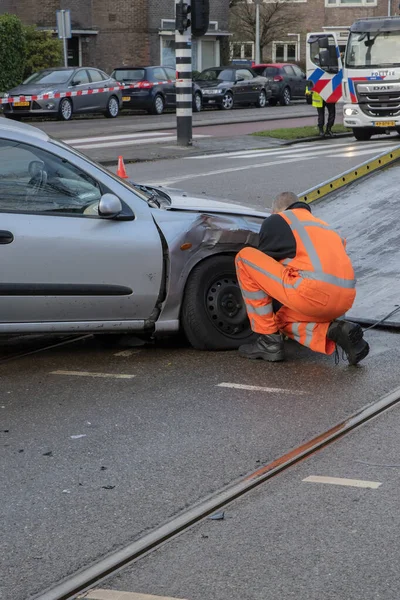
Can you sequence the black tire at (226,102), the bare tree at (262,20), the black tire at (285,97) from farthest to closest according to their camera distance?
1. the bare tree at (262,20)
2. the black tire at (285,97)
3. the black tire at (226,102)

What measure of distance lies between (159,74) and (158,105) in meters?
1.12

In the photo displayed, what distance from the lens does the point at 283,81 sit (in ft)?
139

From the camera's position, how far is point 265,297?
6.77 metres

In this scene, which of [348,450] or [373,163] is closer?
[348,450]

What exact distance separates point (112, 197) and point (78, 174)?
1.03 ft

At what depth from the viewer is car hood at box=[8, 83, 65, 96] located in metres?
30.9

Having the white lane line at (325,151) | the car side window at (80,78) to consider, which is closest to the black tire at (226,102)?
the car side window at (80,78)

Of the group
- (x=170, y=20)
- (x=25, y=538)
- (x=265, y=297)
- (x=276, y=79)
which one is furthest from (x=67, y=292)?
(x=170, y=20)

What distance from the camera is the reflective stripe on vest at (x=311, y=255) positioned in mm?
6613

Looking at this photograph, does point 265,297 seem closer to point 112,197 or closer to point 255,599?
point 112,197

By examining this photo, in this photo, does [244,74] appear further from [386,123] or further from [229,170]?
[229,170]

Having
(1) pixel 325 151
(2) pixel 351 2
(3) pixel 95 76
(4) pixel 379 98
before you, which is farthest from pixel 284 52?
(1) pixel 325 151

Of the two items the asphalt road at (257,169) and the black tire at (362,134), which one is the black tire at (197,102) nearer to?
the black tire at (362,134)

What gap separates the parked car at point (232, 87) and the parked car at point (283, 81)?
2.83ft
